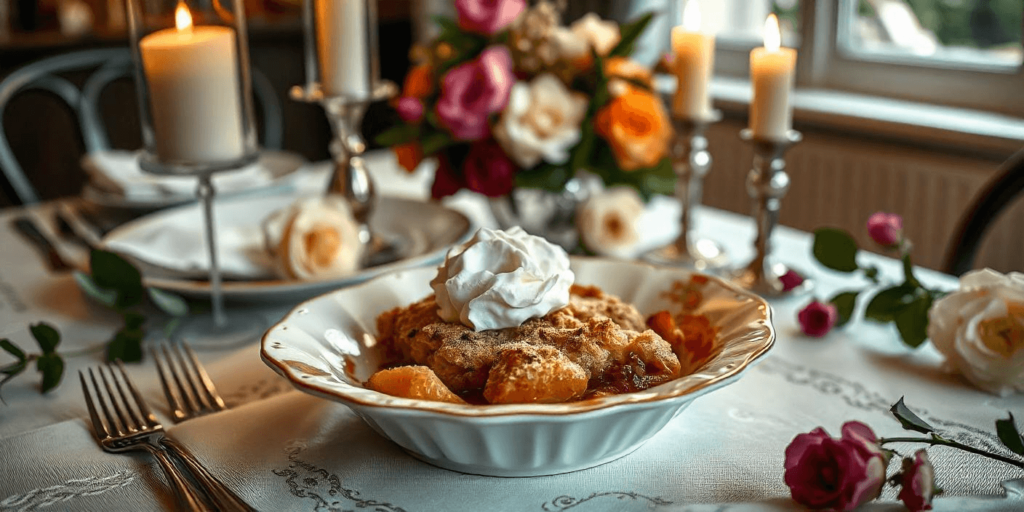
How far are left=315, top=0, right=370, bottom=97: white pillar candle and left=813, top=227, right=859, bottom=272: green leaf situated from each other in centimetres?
60

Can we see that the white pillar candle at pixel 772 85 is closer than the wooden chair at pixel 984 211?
Yes

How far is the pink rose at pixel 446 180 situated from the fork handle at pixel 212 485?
617mm

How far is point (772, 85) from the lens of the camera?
98 cm

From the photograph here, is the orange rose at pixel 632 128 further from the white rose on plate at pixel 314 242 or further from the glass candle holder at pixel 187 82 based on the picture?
the glass candle holder at pixel 187 82

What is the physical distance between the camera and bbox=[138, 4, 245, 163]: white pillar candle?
2.98 feet

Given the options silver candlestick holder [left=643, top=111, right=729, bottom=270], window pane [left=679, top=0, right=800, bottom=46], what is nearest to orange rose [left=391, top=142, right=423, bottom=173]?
silver candlestick holder [left=643, top=111, right=729, bottom=270]

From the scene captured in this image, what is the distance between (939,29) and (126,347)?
1854mm

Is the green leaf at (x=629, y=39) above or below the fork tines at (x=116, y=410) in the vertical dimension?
above

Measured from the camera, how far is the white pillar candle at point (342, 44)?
1097 millimetres

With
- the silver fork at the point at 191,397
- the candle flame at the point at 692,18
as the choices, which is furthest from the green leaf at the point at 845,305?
the silver fork at the point at 191,397

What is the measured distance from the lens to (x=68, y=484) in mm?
625

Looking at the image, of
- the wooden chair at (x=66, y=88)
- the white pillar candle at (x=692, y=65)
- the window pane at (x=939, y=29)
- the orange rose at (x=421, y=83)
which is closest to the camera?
the white pillar candle at (x=692, y=65)

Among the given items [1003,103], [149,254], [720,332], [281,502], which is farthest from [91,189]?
[1003,103]

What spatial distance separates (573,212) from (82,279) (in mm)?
622
